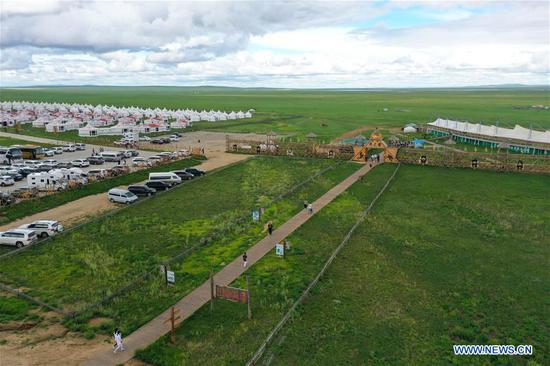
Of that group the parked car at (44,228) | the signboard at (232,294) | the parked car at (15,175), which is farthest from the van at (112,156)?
the signboard at (232,294)

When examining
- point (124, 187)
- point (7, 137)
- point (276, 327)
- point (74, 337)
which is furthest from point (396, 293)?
point (7, 137)

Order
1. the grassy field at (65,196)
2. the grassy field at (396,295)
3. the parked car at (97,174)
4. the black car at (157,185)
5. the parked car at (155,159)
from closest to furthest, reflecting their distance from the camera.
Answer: the grassy field at (396,295)
the grassy field at (65,196)
the black car at (157,185)
the parked car at (97,174)
the parked car at (155,159)

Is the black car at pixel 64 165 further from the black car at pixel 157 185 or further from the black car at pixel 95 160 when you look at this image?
the black car at pixel 157 185

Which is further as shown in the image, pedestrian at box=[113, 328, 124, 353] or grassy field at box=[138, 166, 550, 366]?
grassy field at box=[138, 166, 550, 366]

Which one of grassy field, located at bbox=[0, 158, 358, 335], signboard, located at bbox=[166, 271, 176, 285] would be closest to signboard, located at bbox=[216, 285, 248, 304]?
grassy field, located at bbox=[0, 158, 358, 335]

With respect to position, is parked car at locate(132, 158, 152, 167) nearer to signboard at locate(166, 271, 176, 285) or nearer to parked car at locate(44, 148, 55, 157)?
parked car at locate(44, 148, 55, 157)

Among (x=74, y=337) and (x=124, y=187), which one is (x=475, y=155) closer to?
(x=124, y=187)

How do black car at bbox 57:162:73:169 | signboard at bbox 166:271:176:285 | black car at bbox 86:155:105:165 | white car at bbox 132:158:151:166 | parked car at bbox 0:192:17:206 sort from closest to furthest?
signboard at bbox 166:271:176:285, parked car at bbox 0:192:17:206, black car at bbox 57:162:73:169, white car at bbox 132:158:151:166, black car at bbox 86:155:105:165
